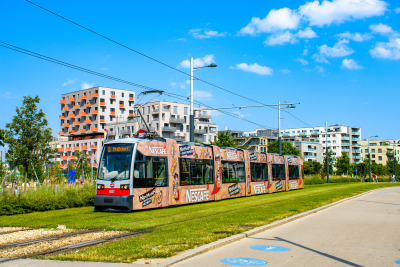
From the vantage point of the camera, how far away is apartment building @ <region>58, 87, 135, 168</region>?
100 m

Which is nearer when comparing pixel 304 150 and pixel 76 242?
pixel 76 242

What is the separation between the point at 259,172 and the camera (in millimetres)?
28609

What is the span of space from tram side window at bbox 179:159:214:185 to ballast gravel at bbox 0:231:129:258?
351 inches

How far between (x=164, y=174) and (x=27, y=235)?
27.1ft

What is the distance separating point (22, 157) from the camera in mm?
46344

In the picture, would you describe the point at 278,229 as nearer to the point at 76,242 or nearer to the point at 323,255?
the point at 323,255

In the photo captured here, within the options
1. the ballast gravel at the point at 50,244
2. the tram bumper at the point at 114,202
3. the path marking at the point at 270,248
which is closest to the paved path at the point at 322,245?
the path marking at the point at 270,248

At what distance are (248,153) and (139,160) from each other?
1247 centimetres

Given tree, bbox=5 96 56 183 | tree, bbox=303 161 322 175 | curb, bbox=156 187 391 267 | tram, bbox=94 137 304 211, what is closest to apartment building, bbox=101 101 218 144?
tree, bbox=303 161 322 175

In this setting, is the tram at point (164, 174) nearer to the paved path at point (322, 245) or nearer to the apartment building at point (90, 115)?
the paved path at point (322, 245)

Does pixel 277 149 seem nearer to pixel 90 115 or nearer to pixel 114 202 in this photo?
pixel 90 115

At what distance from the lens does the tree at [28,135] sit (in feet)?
152

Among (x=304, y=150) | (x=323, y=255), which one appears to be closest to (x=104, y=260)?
(x=323, y=255)

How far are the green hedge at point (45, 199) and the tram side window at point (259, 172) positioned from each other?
11740mm
